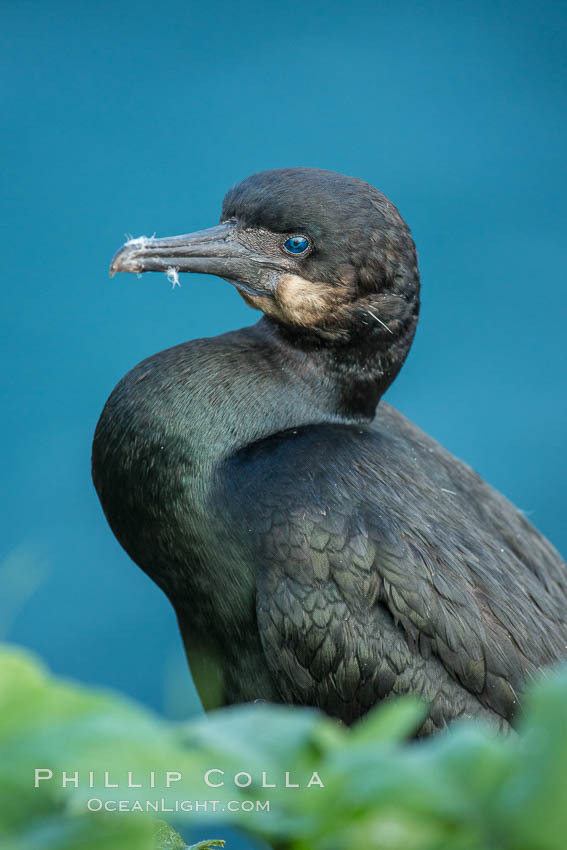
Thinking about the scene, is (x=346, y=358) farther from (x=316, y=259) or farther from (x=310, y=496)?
(x=310, y=496)

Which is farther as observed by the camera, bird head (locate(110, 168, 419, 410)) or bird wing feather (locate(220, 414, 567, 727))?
bird head (locate(110, 168, 419, 410))

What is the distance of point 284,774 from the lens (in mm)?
366

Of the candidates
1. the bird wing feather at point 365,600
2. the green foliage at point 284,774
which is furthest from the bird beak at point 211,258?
the green foliage at point 284,774

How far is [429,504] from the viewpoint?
1779 mm

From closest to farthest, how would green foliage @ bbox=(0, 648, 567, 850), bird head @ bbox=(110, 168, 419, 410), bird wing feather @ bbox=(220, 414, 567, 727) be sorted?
green foliage @ bbox=(0, 648, 567, 850), bird wing feather @ bbox=(220, 414, 567, 727), bird head @ bbox=(110, 168, 419, 410)

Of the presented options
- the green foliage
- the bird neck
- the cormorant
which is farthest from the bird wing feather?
the green foliage

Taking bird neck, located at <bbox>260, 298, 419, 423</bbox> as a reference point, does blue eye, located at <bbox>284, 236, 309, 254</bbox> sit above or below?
above

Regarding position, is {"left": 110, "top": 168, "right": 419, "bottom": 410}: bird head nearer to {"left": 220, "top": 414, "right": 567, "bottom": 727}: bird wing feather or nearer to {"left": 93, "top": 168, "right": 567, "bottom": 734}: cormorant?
{"left": 93, "top": 168, "right": 567, "bottom": 734}: cormorant

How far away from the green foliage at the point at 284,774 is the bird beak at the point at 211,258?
4.77 ft

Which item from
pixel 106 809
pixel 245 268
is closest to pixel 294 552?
pixel 245 268

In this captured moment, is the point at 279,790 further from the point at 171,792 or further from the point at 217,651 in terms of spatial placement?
the point at 217,651

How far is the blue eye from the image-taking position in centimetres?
174

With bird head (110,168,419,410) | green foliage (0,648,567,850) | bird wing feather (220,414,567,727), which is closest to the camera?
green foliage (0,648,567,850)

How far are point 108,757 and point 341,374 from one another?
1.52m
